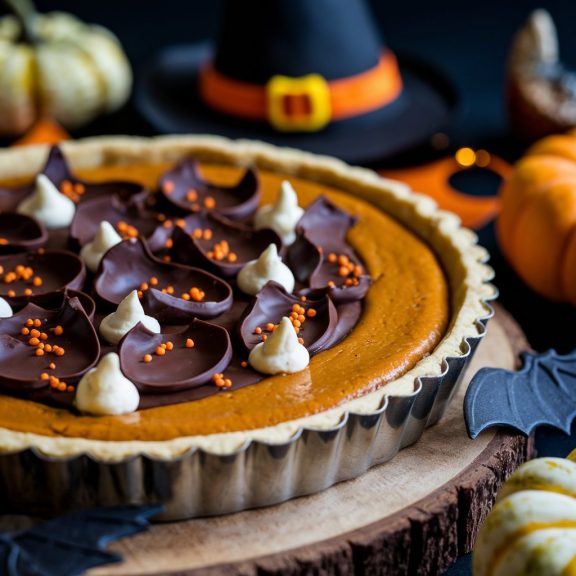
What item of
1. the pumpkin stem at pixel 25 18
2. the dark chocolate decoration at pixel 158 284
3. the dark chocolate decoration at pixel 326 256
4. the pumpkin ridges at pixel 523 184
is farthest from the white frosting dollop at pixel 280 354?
the pumpkin stem at pixel 25 18

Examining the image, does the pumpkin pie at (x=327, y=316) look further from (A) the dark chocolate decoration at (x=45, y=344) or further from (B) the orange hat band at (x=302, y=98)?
(B) the orange hat band at (x=302, y=98)

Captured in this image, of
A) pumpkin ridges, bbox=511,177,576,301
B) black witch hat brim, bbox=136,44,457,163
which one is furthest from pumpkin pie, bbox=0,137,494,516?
black witch hat brim, bbox=136,44,457,163

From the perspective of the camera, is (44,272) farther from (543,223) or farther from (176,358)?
(543,223)

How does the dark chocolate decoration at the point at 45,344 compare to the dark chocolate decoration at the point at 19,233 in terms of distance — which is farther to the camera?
the dark chocolate decoration at the point at 19,233

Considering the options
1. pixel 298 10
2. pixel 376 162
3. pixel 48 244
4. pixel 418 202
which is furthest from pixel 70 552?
pixel 298 10

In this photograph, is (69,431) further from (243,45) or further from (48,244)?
(243,45)

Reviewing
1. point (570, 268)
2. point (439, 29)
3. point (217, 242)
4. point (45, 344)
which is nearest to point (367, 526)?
point (45, 344)
